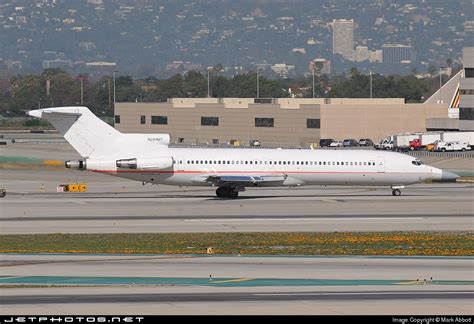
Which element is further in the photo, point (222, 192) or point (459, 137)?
point (459, 137)

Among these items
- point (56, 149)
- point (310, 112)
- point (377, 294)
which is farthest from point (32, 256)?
point (310, 112)

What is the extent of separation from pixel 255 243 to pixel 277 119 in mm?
93020

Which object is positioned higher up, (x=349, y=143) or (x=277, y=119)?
(x=277, y=119)

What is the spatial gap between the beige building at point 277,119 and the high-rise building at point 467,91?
34.2 feet

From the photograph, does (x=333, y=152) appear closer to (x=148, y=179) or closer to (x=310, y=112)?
(x=148, y=179)

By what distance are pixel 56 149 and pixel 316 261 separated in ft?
249

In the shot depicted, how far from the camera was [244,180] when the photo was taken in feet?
236

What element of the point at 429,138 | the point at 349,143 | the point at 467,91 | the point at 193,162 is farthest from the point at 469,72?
the point at 193,162

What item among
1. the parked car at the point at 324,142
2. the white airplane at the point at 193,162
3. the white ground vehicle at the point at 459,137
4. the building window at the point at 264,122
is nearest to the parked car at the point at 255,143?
→ the building window at the point at 264,122

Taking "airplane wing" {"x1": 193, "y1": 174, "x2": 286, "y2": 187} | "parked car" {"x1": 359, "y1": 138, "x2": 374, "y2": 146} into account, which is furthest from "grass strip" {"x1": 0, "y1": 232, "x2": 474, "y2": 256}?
"parked car" {"x1": 359, "y1": 138, "x2": 374, "y2": 146}

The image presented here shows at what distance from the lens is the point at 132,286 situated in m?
36.9

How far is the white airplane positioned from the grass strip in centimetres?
1872

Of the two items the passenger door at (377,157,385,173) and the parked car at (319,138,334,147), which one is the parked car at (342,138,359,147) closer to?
the parked car at (319,138,334,147)

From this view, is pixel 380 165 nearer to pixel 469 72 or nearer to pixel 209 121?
pixel 469 72
